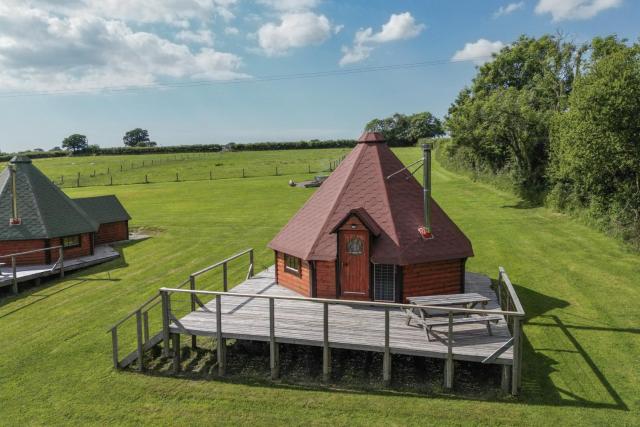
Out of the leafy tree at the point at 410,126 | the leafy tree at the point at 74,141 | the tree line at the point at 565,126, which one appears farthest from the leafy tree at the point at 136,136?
the tree line at the point at 565,126

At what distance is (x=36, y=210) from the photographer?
21.6 m

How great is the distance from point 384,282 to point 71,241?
16.2 meters

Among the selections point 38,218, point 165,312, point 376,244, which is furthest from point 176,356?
point 38,218

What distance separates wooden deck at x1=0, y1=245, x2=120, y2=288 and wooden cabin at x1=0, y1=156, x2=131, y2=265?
0.45 metres

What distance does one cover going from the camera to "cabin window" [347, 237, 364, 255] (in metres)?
13.3

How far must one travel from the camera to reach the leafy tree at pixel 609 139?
20.3 metres

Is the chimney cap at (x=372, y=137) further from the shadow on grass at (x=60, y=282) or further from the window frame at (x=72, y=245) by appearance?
the window frame at (x=72, y=245)

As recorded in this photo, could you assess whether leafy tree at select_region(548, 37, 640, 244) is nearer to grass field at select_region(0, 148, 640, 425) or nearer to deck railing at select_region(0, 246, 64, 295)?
grass field at select_region(0, 148, 640, 425)

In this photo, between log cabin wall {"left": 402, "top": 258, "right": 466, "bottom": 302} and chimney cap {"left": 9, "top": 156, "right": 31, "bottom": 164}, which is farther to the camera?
chimney cap {"left": 9, "top": 156, "right": 31, "bottom": 164}

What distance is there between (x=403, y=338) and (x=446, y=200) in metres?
28.7

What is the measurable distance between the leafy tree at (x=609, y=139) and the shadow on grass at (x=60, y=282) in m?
22.1

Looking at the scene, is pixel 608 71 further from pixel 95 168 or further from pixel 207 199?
pixel 95 168

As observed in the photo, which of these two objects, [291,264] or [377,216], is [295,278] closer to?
[291,264]

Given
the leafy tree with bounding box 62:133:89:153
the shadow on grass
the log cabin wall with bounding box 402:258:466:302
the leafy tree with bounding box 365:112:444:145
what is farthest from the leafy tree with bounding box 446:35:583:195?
the leafy tree with bounding box 62:133:89:153
